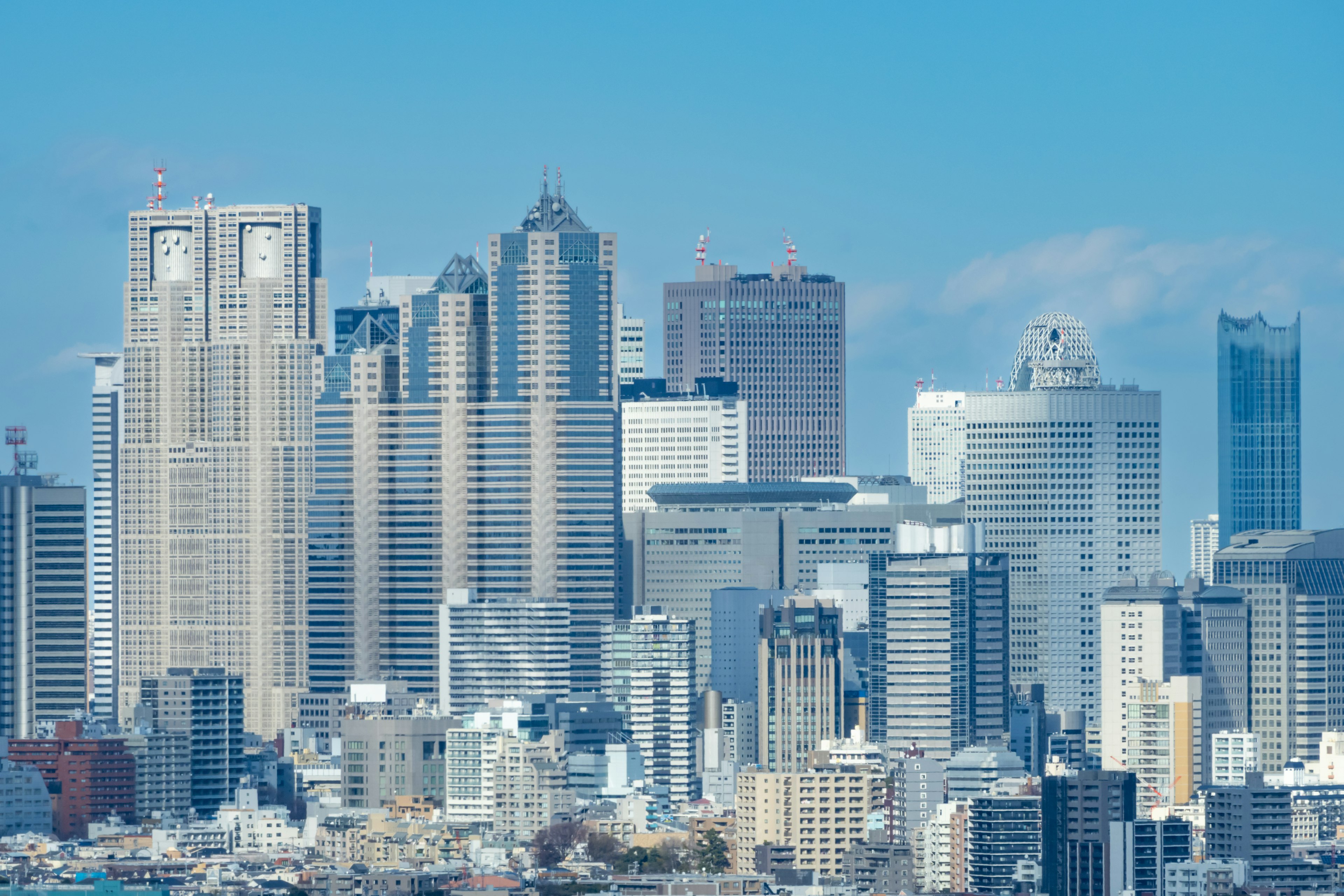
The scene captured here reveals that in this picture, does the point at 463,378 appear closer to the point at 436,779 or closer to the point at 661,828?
the point at 436,779

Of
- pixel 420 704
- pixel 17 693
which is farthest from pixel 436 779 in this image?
pixel 17 693

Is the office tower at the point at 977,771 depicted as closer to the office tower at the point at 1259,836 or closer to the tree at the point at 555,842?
the office tower at the point at 1259,836

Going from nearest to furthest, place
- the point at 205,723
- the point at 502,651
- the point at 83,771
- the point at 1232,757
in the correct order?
the point at 83,771, the point at 205,723, the point at 1232,757, the point at 502,651

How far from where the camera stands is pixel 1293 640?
615ft

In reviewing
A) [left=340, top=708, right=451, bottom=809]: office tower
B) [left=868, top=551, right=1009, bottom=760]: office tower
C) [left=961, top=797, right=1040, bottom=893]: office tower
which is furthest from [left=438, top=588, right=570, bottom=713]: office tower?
[left=961, top=797, right=1040, bottom=893]: office tower

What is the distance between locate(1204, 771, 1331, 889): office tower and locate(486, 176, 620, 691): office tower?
192 feet

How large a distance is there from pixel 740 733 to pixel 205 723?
2258 centimetres

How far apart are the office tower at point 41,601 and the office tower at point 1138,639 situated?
46.1 meters

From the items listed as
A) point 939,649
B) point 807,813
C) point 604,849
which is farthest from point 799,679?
point 604,849

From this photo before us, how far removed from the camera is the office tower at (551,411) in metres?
192

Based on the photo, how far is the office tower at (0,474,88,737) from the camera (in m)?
179

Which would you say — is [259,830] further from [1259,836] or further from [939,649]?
[1259,836]

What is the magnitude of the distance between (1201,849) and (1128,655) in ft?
153

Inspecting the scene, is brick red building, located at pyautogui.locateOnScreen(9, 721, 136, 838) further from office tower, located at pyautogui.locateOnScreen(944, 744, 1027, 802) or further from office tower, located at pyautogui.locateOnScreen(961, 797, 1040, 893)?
office tower, located at pyautogui.locateOnScreen(961, 797, 1040, 893)
